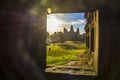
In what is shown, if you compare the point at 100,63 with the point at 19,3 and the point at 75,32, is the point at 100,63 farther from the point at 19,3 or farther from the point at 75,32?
the point at 75,32

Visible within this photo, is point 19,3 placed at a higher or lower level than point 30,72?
higher

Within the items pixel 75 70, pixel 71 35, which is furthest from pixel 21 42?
pixel 71 35

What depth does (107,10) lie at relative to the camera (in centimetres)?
561

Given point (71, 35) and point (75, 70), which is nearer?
point (75, 70)

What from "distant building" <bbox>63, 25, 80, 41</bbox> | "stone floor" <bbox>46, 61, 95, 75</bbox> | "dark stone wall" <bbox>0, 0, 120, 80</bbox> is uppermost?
"dark stone wall" <bbox>0, 0, 120, 80</bbox>

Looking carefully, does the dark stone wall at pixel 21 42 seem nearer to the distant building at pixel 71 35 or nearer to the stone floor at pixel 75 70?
the stone floor at pixel 75 70

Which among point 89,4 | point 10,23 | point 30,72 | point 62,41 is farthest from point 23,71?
point 62,41

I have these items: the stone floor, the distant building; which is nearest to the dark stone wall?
the stone floor

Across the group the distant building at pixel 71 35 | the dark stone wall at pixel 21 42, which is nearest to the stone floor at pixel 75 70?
the dark stone wall at pixel 21 42

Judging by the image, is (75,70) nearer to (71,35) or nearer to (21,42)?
(21,42)

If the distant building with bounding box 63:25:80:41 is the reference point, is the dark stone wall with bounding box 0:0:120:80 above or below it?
above

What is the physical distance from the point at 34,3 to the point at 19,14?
585mm

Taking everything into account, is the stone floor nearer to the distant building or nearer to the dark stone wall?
the dark stone wall

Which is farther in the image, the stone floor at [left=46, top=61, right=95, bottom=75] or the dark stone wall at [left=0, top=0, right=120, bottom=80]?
the stone floor at [left=46, top=61, right=95, bottom=75]
